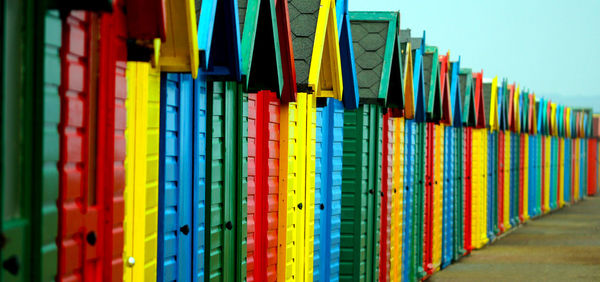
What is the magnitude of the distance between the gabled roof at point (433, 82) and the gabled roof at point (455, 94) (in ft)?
5.35

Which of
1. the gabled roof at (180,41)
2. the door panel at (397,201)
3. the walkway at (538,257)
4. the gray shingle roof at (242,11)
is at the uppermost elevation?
the gray shingle roof at (242,11)

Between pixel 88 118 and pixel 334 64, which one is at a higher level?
pixel 334 64

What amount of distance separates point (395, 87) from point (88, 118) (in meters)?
8.37

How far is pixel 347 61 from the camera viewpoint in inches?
434

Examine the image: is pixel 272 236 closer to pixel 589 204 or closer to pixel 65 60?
pixel 65 60

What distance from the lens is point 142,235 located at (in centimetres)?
605

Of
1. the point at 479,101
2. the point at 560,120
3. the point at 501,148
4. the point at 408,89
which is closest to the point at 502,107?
the point at 501,148

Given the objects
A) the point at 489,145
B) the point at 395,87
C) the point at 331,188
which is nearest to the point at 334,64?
the point at 331,188

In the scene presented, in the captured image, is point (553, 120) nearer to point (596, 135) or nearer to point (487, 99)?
point (487, 99)

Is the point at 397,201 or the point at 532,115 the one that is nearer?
the point at 397,201

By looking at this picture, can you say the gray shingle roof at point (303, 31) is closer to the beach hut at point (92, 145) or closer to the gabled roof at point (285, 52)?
the gabled roof at point (285, 52)

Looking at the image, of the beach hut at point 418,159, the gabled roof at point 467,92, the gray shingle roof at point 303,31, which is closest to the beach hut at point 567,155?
the gabled roof at point 467,92

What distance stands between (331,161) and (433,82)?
18.7 feet

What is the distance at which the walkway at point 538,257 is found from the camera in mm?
17344
